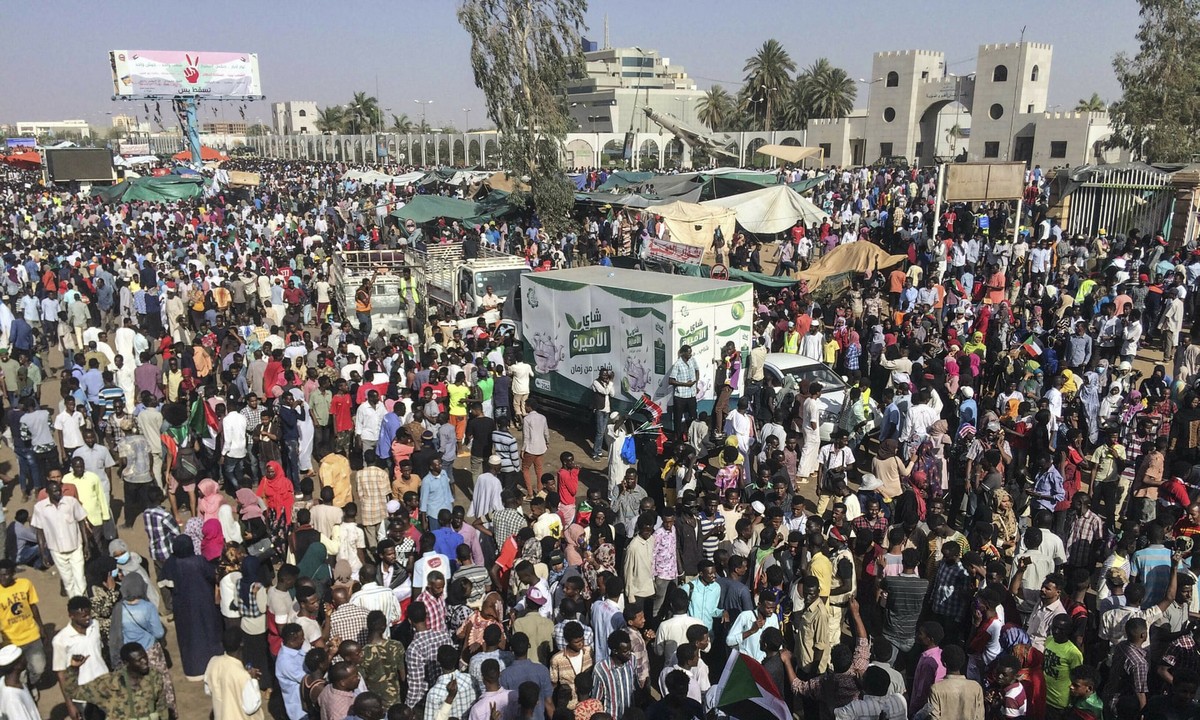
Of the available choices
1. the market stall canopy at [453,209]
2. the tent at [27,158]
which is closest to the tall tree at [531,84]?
the market stall canopy at [453,209]

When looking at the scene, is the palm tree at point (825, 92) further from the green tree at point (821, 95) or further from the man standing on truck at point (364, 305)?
the man standing on truck at point (364, 305)

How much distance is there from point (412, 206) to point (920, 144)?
43756 mm

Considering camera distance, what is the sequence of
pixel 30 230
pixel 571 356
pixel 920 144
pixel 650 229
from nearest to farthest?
pixel 571 356 → pixel 650 229 → pixel 30 230 → pixel 920 144

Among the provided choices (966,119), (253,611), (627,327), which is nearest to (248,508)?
(253,611)

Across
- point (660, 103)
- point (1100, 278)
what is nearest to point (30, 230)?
point (1100, 278)

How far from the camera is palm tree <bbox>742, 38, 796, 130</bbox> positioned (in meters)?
63.8

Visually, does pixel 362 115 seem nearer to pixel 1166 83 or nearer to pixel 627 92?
pixel 627 92

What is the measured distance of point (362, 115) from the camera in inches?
3637

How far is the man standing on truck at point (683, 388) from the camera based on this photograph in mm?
10773

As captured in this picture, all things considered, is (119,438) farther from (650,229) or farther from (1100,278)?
(1100,278)

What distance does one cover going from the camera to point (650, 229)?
22719 mm

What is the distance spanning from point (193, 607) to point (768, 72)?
6436 centimetres

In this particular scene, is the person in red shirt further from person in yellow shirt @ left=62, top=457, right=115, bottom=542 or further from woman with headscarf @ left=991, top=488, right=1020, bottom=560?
person in yellow shirt @ left=62, top=457, right=115, bottom=542

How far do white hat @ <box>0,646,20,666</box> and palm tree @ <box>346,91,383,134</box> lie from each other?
92038 mm
